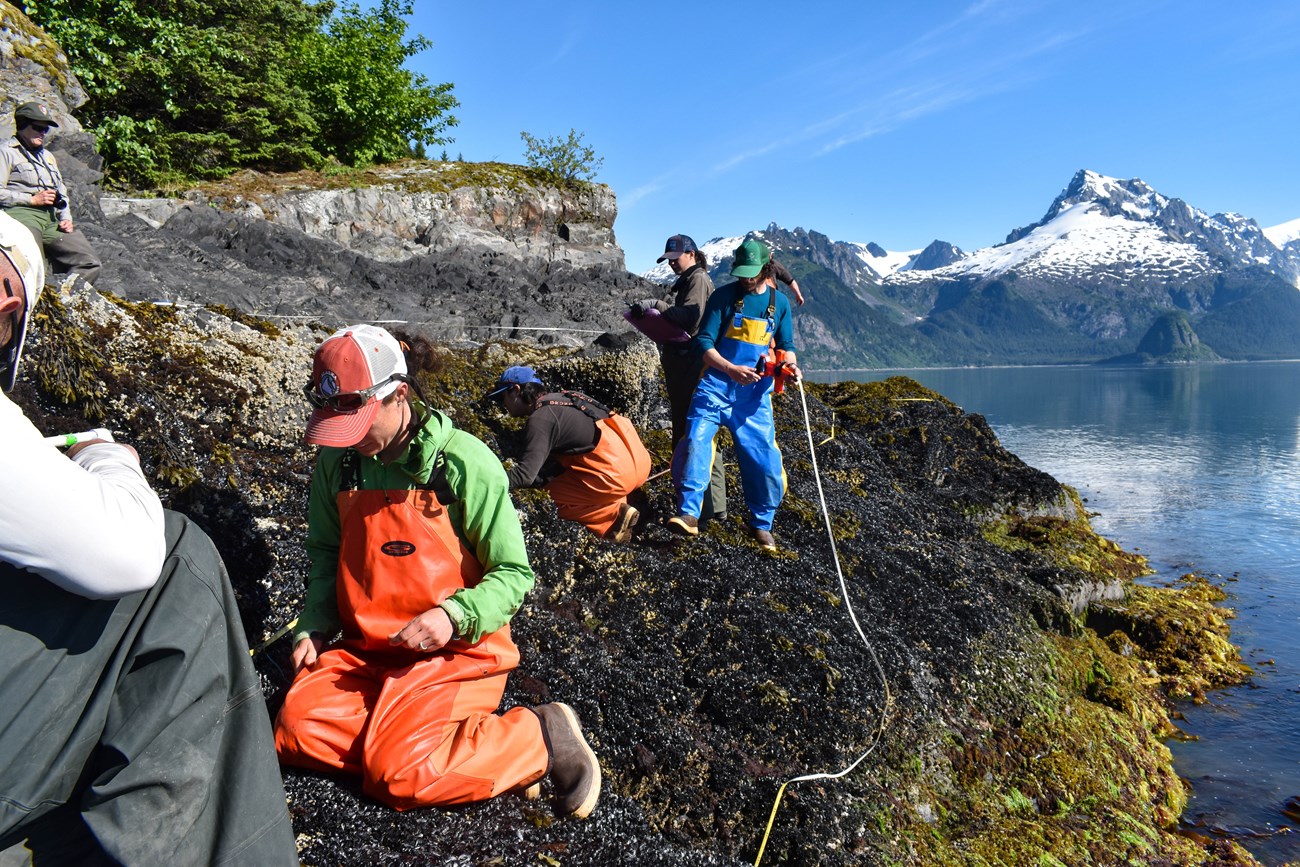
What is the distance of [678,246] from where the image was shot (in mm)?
8047

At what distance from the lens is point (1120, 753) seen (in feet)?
24.7

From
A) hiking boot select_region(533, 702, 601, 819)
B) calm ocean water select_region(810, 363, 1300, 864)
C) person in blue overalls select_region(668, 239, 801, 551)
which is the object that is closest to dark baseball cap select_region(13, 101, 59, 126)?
person in blue overalls select_region(668, 239, 801, 551)

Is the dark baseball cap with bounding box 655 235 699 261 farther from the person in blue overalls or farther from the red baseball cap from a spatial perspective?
the red baseball cap

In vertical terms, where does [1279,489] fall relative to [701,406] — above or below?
below

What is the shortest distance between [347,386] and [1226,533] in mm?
25182

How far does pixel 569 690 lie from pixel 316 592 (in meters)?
1.81

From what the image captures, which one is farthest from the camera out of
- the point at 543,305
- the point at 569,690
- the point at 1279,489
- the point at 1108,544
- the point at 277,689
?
the point at 1279,489

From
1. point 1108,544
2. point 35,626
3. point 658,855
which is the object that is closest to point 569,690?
point 658,855

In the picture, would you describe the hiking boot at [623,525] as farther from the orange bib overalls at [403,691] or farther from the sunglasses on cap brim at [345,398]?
the sunglasses on cap brim at [345,398]

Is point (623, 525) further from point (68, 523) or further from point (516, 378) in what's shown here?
point (68, 523)

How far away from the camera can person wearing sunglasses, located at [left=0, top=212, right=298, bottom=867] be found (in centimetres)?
168

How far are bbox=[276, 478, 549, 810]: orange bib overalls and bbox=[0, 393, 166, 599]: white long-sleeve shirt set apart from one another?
1529 mm

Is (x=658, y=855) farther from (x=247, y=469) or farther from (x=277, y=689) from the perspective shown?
(x=247, y=469)

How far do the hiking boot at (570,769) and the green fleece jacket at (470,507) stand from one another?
2.42 ft
